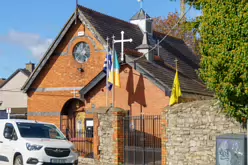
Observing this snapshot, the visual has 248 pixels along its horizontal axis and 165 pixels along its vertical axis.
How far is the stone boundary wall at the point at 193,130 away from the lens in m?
15.1

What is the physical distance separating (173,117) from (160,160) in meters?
2.19

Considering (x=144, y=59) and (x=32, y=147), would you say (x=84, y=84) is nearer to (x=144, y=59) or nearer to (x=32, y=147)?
(x=144, y=59)

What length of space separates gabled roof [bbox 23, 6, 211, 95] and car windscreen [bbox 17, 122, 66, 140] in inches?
321

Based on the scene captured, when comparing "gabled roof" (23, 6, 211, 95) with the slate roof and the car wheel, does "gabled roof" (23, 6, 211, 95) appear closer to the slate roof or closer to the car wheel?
the slate roof

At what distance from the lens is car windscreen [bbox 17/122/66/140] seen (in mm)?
15961

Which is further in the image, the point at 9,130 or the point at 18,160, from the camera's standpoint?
the point at 9,130

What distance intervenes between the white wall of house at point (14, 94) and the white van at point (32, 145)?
3084cm

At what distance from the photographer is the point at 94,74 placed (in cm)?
2805

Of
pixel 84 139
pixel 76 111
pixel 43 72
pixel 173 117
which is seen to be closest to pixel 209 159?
pixel 173 117

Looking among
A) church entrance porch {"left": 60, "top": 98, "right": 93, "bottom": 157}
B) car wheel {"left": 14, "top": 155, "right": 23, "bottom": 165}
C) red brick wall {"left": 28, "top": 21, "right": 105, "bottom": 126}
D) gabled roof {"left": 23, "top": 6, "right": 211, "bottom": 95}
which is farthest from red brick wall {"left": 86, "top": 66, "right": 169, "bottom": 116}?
car wheel {"left": 14, "top": 155, "right": 23, "bottom": 165}

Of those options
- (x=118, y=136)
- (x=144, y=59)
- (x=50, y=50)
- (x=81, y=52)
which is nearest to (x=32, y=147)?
(x=118, y=136)

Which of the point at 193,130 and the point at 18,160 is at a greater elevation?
the point at 193,130

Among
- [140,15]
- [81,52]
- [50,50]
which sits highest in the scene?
[140,15]

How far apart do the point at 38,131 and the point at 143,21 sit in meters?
17.4
